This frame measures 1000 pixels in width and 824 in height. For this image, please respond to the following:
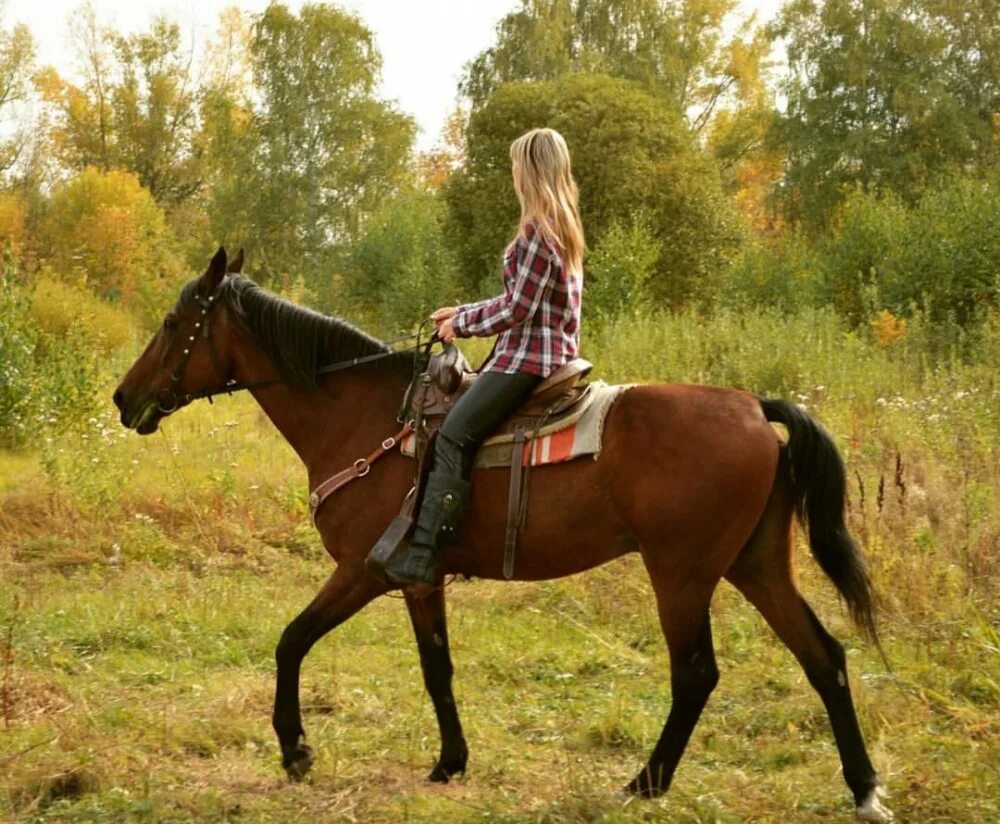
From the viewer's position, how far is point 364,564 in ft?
18.5

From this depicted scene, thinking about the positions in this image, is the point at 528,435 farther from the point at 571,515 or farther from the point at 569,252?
the point at 569,252

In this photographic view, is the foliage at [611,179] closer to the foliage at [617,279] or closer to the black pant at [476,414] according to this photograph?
the foliage at [617,279]

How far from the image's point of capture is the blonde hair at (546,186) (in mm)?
5371

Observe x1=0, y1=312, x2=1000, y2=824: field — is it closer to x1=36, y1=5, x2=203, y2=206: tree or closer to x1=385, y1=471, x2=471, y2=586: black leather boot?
x1=385, y1=471, x2=471, y2=586: black leather boot

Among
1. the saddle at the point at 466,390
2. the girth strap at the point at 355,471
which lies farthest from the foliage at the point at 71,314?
the saddle at the point at 466,390

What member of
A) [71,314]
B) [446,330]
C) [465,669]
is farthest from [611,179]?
[446,330]

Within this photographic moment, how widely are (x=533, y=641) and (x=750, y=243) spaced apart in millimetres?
23554

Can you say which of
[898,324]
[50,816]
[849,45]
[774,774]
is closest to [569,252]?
[774,774]

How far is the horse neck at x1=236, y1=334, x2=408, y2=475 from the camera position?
595 centimetres

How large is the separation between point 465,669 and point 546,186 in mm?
3408

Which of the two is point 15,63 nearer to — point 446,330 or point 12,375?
point 12,375

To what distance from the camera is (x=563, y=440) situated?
5480mm

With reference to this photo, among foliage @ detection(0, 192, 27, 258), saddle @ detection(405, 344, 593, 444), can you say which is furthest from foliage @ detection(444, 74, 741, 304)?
foliage @ detection(0, 192, 27, 258)

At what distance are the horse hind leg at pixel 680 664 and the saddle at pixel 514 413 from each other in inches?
24.2
